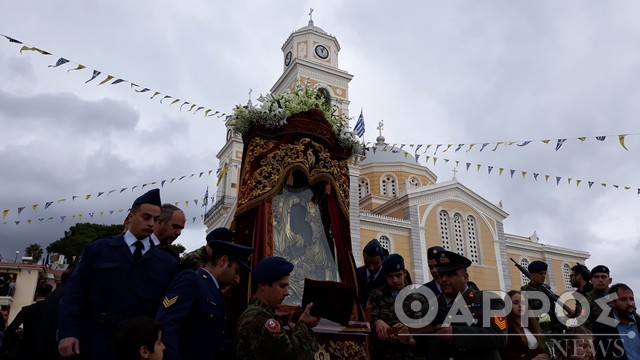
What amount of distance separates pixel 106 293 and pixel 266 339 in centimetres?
114

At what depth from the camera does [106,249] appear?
3289mm

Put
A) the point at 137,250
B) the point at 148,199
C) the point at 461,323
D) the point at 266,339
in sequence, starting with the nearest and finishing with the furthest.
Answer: the point at 266,339
the point at 137,250
the point at 148,199
the point at 461,323

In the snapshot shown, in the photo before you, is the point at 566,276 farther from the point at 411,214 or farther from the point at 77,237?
the point at 77,237

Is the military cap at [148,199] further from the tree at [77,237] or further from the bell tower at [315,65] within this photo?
the tree at [77,237]

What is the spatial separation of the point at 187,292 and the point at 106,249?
0.69 m

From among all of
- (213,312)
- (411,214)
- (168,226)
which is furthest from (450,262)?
(411,214)

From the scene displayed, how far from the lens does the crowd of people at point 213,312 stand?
2.97 metres

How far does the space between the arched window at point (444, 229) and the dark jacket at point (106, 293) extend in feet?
92.8

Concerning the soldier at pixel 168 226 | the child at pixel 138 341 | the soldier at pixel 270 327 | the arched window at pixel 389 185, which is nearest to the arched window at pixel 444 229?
the arched window at pixel 389 185

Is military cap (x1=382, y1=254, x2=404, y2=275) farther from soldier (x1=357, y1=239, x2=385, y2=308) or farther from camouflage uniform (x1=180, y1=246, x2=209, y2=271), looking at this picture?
camouflage uniform (x1=180, y1=246, x2=209, y2=271)

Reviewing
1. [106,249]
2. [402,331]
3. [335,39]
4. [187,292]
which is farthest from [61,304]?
[335,39]

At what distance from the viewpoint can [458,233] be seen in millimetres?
30609

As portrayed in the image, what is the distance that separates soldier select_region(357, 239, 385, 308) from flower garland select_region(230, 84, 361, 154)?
168cm

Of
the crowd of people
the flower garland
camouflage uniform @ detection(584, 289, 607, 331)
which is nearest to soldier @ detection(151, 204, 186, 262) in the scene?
the crowd of people
